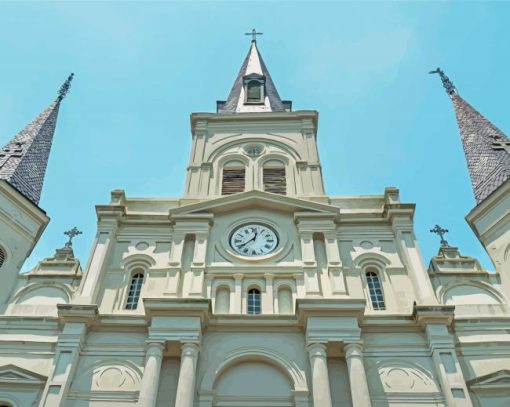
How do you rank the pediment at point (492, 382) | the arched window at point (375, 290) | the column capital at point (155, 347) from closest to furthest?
the pediment at point (492, 382)
the column capital at point (155, 347)
the arched window at point (375, 290)

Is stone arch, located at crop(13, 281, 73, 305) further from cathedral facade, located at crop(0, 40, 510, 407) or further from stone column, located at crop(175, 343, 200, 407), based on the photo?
stone column, located at crop(175, 343, 200, 407)

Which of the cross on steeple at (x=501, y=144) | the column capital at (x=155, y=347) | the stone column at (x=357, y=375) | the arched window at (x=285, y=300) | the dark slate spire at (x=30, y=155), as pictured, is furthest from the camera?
the cross on steeple at (x=501, y=144)

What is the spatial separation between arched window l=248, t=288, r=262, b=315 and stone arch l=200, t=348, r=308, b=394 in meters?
1.58

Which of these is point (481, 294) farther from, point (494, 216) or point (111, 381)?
point (111, 381)

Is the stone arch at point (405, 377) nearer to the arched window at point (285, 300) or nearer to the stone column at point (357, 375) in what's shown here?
the stone column at point (357, 375)

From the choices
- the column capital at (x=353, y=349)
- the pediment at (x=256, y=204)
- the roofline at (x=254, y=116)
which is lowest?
the column capital at (x=353, y=349)

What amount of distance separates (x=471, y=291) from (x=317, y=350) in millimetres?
6156

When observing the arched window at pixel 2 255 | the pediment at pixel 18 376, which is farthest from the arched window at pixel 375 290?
the arched window at pixel 2 255

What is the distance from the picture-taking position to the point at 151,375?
14.7 metres

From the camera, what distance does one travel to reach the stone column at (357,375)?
14109 mm

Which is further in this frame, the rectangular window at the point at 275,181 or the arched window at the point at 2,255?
the rectangular window at the point at 275,181

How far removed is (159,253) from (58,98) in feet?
45.3

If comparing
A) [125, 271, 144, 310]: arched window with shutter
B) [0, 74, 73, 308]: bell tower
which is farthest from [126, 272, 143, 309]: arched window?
[0, 74, 73, 308]: bell tower

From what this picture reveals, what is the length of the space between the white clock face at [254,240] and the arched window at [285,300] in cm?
171
